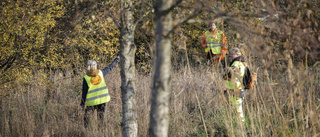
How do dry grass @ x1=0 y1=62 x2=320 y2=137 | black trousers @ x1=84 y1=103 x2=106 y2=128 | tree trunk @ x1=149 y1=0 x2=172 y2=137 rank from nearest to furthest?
tree trunk @ x1=149 y1=0 x2=172 y2=137
dry grass @ x1=0 y1=62 x2=320 y2=137
black trousers @ x1=84 y1=103 x2=106 y2=128

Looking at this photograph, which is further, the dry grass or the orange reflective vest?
the orange reflective vest

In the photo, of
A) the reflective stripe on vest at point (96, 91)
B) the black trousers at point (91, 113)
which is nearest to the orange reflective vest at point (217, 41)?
the reflective stripe on vest at point (96, 91)

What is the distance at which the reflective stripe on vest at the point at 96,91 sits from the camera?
5.08 meters

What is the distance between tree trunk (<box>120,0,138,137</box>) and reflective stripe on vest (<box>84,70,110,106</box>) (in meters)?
1.80

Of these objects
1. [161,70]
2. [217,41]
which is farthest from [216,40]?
[161,70]

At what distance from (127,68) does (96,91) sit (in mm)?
2095

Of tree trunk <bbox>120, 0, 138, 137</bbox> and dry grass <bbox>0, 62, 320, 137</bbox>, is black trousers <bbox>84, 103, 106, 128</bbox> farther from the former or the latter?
tree trunk <bbox>120, 0, 138, 137</bbox>

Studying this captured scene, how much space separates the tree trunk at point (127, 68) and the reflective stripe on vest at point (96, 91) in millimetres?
1797

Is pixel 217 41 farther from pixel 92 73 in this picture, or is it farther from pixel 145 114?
pixel 92 73

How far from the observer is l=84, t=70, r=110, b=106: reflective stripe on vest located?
5.08 metres

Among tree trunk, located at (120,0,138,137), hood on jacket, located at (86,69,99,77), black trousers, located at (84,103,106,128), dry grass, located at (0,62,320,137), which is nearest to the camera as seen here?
tree trunk, located at (120,0,138,137)

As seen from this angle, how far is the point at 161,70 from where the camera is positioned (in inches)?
66.6

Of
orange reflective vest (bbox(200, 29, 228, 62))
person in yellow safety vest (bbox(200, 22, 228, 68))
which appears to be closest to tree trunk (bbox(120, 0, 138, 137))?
orange reflective vest (bbox(200, 29, 228, 62))

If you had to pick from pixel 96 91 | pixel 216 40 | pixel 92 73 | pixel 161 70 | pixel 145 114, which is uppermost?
pixel 216 40
